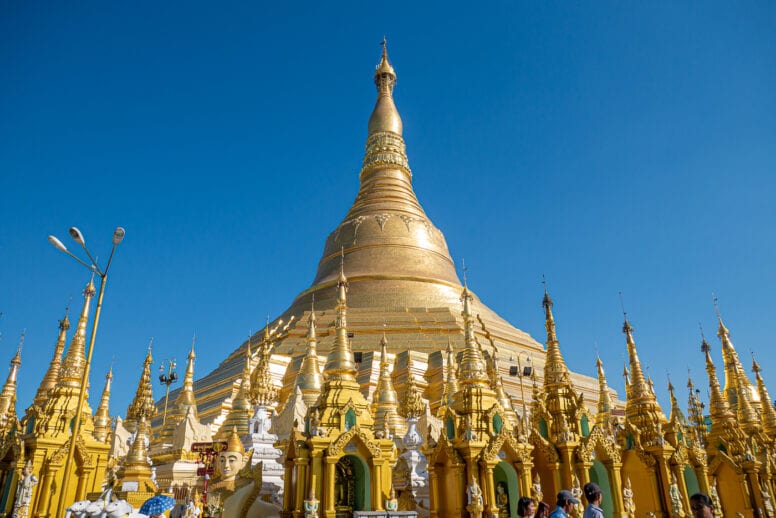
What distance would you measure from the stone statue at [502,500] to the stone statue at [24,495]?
10439 mm

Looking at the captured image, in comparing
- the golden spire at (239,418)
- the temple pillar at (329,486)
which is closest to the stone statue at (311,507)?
the temple pillar at (329,486)

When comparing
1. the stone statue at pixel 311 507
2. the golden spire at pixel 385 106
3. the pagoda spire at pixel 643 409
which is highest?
the golden spire at pixel 385 106

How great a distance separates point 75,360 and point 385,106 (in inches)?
1492

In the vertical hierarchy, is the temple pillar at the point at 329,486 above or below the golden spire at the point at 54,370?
below

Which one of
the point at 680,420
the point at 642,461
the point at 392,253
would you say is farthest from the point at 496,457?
the point at 392,253

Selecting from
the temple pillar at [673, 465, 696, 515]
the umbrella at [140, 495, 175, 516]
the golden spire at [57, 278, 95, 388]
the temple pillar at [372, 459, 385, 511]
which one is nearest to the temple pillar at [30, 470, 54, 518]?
the golden spire at [57, 278, 95, 388]

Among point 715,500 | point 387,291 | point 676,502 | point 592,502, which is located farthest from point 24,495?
point 387,291

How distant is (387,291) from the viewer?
35500 mm

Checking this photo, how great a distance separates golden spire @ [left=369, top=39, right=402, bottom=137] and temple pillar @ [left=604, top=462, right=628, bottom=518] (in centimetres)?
3781

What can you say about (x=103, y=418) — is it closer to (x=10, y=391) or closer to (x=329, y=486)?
(x=10, y=391)

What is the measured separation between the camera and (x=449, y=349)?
921 inches

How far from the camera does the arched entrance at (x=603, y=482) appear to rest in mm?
13266

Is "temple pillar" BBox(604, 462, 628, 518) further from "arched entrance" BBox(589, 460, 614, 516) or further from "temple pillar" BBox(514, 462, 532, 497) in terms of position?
"temple pillar" BBox(514, 462, 532, 497)

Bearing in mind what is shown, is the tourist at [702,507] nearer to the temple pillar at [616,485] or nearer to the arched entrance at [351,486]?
the arched entrance at [351,486]
